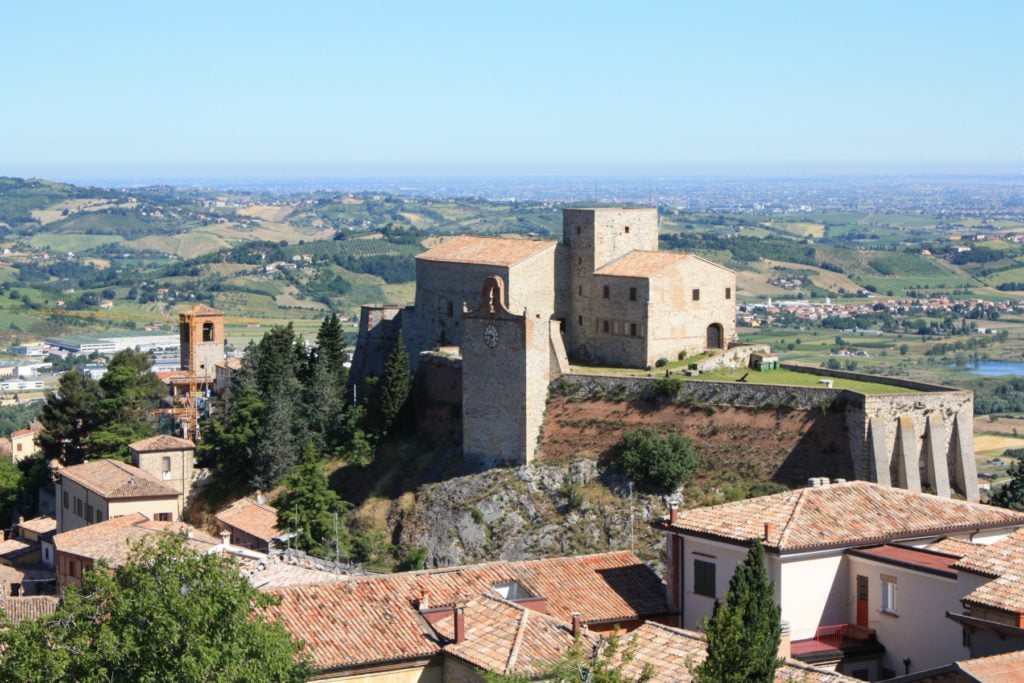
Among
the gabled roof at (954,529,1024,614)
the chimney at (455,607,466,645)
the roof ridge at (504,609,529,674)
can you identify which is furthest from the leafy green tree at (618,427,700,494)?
the chimney at (455,607,466,645)

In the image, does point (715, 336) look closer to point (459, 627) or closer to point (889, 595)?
point (889, 595)

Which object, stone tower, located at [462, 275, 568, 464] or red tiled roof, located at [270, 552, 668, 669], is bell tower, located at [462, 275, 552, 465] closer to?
stone tower, located at [462, 275, 568, 464]

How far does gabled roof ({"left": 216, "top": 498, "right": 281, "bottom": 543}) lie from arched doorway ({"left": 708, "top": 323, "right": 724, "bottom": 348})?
13.1m

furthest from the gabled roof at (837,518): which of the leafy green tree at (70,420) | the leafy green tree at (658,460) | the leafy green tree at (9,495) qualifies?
the leafy green tree at (9,495)

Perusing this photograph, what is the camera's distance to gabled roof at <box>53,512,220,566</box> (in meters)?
42.6

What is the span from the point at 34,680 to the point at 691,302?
2750 cm

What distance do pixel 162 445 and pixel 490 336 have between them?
14.3m

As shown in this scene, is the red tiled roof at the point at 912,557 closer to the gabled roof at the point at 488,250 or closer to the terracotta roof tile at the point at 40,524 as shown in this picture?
the gabled roof at the point at 488,250

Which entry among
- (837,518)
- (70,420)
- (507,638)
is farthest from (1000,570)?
(70,420)

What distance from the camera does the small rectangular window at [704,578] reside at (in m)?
26.8

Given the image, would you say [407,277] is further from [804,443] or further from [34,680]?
[34,680]

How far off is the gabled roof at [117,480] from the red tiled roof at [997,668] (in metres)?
33.1

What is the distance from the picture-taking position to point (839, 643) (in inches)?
997

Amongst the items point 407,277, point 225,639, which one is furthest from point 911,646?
point 407,277
